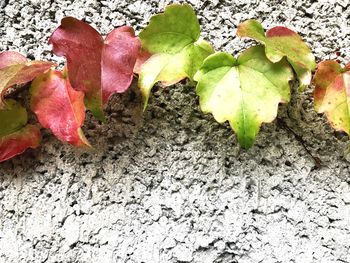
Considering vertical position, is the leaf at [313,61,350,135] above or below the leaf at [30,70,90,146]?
above

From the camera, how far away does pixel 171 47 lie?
0.71m

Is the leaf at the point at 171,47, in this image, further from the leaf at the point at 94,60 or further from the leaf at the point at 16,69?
the leaf at the point at 16,69

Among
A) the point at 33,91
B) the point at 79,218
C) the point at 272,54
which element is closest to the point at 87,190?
the point at 79,218

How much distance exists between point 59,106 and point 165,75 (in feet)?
0.48

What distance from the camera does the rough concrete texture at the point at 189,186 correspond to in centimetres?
70

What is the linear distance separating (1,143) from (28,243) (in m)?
0.14

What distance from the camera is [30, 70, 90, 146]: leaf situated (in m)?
0.69

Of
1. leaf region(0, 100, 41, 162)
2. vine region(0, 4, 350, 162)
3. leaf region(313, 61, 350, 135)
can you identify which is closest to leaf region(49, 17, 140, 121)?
vine region(0, 4, 350, 162)

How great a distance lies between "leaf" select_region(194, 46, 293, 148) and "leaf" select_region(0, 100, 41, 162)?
24 centimetres

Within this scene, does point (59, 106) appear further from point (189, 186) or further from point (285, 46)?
point (285, 46)

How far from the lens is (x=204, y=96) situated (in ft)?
2.21

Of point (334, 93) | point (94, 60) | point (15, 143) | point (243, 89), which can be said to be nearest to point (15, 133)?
point (15, 143)

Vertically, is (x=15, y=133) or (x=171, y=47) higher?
(x=171, y=47)

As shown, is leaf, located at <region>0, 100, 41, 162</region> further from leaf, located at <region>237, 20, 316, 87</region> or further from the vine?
leaf, located at <region>237, 20, 316, 87</region>
